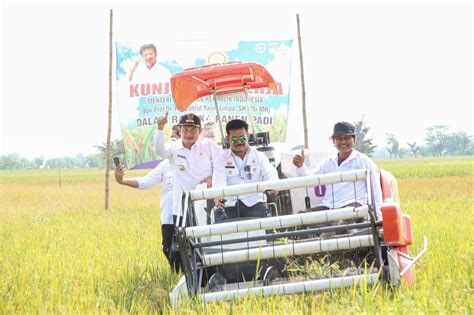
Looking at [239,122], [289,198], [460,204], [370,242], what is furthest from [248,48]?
[370,242]

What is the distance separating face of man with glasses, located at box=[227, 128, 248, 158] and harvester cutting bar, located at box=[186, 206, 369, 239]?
5.23ft

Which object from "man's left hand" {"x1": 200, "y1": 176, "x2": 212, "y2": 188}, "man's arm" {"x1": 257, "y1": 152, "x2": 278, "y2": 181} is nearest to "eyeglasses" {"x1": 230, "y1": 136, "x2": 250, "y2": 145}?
"man's arm" {"x1": 257, "y1": 152, "x2": 278, "y2": 181}

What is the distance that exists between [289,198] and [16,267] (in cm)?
329

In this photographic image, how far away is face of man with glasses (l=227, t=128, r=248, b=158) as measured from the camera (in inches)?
259

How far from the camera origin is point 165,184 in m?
7.70

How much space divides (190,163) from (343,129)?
165 centimetres

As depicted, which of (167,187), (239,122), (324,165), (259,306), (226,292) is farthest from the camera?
(167,187)

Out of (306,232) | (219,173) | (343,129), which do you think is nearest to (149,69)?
(219,173)

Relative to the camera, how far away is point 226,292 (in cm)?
512

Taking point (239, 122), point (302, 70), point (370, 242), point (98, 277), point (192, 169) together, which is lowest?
point (98, 277)

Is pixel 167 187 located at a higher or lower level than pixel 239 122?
lower

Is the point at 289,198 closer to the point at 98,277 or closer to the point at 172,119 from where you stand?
the point at 98,277

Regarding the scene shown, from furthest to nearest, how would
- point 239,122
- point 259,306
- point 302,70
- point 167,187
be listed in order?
1. point 302,70
2. point 167,187
3. point 239,122
4. point 259,306

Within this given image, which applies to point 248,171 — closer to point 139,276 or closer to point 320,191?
point 320,191
